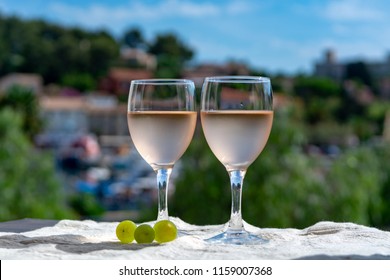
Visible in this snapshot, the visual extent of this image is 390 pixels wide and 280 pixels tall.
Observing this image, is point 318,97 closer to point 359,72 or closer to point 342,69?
point 359,72

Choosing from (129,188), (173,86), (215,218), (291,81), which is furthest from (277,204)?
(291,81)

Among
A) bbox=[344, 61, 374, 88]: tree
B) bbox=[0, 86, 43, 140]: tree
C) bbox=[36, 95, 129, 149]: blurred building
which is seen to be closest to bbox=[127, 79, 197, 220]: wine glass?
bbox=[0, 86, 43, 140]: tree

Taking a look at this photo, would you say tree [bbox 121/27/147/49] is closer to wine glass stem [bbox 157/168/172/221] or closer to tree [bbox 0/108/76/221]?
tree [bbox 0/108/76/221]

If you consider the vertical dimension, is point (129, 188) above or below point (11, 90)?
below

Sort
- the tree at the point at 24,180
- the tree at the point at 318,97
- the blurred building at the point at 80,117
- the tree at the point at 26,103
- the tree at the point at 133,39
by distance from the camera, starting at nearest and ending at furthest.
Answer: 1. the tree at the point at 24,180
2. the tree at the point at 26,103
3. the tree at the point at 318,97
4. the blurred building at the point at 80,117
5. the tree at the point at 133,39

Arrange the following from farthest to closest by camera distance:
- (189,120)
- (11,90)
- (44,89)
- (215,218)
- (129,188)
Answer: (44,89) < (11,90) < (129,188) < (215,218) < (189,120)

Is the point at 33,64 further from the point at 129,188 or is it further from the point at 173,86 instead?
the point at 173,86

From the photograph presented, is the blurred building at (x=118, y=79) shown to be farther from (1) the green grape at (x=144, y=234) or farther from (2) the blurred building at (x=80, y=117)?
(1) the green grape at (x=144, y=234)

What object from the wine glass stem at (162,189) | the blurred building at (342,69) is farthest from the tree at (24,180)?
the blurred building at (342,69)

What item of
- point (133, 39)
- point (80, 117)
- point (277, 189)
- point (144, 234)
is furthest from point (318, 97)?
point (144, 234)
